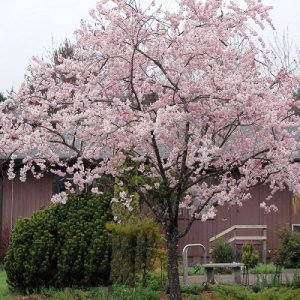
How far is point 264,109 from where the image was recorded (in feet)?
28.2

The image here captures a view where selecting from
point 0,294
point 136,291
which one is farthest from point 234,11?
point 0,294

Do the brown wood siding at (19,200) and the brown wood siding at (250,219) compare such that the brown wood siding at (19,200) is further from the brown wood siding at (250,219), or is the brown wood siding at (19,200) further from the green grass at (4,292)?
the green grass at (4,292)

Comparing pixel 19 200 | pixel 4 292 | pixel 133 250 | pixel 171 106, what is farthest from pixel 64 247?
pixel 19 200

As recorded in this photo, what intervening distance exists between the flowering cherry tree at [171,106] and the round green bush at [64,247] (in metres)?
1.50

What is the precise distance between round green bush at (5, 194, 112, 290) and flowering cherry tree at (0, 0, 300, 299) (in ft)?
4.93

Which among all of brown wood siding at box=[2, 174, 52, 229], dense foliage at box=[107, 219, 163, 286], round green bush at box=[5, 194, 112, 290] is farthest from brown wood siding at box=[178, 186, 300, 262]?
dense foliage at box=[107, 219, 163, 286]

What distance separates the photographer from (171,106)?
838 cm

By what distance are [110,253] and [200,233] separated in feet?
26.4

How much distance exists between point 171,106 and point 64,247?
378 cm

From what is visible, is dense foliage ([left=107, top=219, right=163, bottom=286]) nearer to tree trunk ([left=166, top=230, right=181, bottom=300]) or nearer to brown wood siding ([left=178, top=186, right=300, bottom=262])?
tree trunk ([left=166, top=230, right=181, bottom=300])

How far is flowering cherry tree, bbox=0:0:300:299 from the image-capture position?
8.59m

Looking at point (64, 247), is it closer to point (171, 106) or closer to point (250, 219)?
point (171, 106)

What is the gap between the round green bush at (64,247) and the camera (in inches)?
435

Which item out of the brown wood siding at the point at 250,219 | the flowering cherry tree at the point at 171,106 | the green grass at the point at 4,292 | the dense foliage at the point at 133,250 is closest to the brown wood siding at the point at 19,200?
the brown wood siding at the point at 250,219
